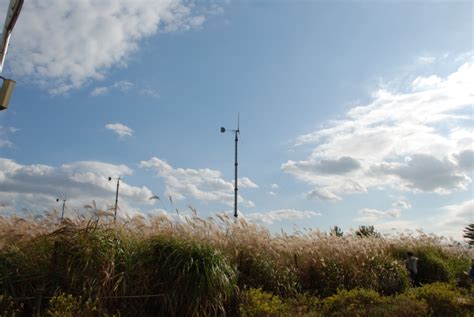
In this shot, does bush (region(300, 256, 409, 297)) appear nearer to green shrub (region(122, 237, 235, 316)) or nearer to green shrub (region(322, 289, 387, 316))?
green shrub (region(322, 289, 387, 316))

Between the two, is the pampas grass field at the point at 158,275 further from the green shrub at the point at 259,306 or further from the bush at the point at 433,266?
the bush at the point at 433,266

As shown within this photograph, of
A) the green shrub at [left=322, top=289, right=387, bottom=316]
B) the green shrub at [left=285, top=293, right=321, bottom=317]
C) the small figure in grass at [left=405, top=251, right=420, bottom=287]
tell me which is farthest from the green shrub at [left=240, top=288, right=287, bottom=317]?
the small figure in grass at [left=405, top=251, right=420, bottom=287]

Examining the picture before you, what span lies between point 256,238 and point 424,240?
773cm

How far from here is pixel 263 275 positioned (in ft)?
25.2

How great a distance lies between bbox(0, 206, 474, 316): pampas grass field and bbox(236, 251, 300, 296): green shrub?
0.02 metres

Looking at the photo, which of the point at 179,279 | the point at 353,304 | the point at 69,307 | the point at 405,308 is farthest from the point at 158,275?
the point at 405,308

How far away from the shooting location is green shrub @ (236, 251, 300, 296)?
7.61 meters

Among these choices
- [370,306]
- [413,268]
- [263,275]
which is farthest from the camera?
[413,268]

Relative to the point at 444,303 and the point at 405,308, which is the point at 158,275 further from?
the point at 444,303

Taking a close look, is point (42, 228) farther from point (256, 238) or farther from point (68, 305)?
point (256, 238)

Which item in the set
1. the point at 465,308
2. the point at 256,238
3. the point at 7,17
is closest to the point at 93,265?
the point at 256,238

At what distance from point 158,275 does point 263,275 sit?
85.3 inches

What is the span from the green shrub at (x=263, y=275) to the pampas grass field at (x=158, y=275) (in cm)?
2

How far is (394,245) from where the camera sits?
12297 millimetres
